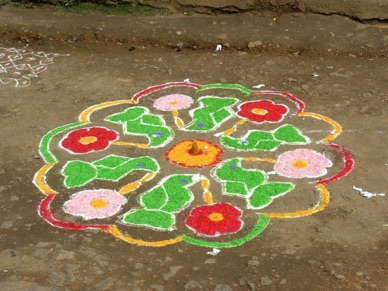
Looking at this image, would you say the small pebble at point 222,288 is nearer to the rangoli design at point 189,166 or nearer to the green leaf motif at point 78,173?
the rangoli design at point 189,166

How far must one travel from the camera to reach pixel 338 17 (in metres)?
9.55

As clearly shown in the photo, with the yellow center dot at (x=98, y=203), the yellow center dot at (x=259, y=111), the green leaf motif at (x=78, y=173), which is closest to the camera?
the yellow center dot at (x=98, y=203)

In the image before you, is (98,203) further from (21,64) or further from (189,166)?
(21,64)

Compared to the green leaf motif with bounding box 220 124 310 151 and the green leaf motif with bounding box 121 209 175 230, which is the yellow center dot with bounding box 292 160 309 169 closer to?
the green leaf motif with bounding box 220 124 310 151

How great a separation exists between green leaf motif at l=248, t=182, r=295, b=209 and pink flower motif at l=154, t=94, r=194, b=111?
1.88 meters

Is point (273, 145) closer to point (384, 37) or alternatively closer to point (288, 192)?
point (288, 192)

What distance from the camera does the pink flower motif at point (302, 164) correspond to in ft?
21.6

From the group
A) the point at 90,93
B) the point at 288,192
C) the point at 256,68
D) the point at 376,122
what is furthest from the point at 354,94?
the point at 90,93

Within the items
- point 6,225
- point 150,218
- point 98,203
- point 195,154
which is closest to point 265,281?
point 150,218

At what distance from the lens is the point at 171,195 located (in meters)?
6.32

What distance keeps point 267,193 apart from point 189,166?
0.85m

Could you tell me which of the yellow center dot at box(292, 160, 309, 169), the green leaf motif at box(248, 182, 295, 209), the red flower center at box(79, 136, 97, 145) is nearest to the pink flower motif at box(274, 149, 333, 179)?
the yellow center dot at box(292, 160, 309, 169)

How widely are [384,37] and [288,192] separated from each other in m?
3.72

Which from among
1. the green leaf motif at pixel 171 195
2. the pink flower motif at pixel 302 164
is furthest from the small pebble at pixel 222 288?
the pink flower motif at pixel 302 164
